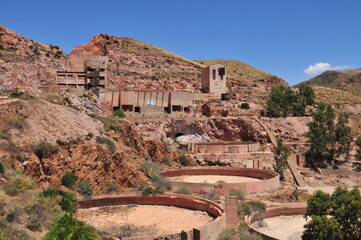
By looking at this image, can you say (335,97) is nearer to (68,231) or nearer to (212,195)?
(212,195)

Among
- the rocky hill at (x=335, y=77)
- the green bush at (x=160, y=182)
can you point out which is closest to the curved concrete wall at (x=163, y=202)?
the green bush at (x=160, y=182)

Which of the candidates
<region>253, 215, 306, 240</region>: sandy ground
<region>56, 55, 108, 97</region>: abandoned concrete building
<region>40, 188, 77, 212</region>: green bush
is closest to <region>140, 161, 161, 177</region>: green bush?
<region>253, 215, 306, 240</region>: sandy ground

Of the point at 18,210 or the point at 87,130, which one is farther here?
the point at 87,130

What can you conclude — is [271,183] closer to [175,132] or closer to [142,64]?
[175,132]

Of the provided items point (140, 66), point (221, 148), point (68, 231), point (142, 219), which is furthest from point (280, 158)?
point (140, 66)

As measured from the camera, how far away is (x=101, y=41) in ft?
231

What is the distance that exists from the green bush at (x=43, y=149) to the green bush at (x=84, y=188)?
7.81 feet

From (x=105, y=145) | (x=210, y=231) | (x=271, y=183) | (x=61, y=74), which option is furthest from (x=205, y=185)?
(x=61, y=74)

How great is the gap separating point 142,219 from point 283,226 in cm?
788

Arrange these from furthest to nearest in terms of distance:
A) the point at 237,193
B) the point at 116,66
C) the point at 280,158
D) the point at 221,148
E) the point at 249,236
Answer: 1. the point at 116,66
2. the point at 221,148
3. the point at 280,158
4. the point at 237,193
5. the point at 249,236

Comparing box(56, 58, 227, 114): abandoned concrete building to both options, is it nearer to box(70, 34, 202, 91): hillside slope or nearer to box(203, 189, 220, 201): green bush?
box(70, 34, 202, 91): hillside slope

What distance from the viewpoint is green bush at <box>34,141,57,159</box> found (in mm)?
20078

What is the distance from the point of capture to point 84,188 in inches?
812

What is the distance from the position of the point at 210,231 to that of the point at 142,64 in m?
56.1
